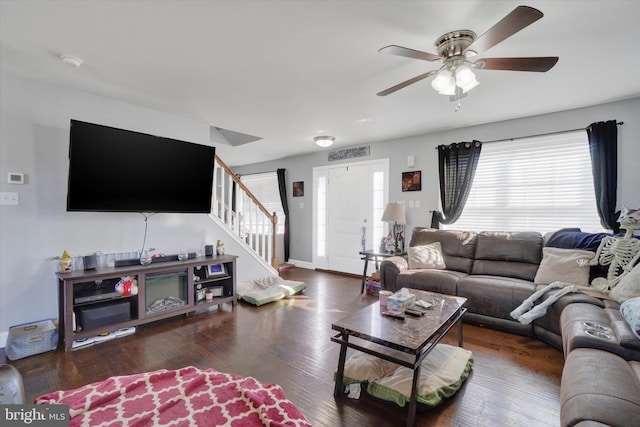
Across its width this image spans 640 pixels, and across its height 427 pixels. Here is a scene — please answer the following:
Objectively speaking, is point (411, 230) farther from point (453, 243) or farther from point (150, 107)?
point (150, 107)

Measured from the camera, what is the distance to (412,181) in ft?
15.0

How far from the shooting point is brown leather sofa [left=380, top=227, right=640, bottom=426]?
3.87 feet

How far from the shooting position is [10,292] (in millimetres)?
2582

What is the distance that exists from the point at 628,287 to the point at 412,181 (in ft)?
8.95

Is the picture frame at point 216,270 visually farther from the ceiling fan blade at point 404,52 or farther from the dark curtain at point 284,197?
the ceiling fan blade at point 404,52

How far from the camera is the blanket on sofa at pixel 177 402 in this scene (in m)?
1.12

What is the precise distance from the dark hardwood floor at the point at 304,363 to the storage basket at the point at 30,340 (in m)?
0.07

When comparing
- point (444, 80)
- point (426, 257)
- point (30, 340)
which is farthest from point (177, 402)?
point (426, 257)

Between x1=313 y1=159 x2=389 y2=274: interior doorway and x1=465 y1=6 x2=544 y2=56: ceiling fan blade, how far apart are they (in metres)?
3.19

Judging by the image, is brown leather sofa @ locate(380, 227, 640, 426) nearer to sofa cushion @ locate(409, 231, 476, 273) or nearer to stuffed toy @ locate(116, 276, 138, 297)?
sofa cushion @ locate(409, 231, 476, 273)

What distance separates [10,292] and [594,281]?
206 inches

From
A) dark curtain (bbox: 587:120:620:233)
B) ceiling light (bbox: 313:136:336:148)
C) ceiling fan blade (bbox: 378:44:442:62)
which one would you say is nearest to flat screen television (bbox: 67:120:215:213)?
ceiling light (bbox: 313:136:336:148)

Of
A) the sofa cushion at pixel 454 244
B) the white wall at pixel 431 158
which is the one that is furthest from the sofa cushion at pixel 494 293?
the white wall at pixel 431 158

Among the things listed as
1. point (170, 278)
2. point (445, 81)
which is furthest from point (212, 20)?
point (170, 278)
